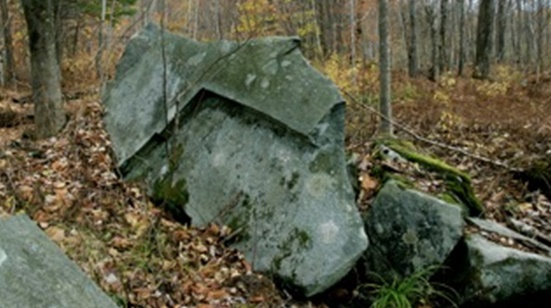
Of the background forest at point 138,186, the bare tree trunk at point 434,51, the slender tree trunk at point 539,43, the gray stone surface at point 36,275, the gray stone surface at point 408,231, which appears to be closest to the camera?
the gray stone surface at point 36,275

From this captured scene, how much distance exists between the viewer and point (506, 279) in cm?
479

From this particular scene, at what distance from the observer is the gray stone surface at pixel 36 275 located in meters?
2.03

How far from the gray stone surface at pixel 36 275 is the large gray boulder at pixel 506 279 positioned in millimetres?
3564

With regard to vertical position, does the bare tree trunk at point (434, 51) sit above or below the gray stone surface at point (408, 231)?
below

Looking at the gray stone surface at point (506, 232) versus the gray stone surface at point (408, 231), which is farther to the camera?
the gray stone surface at point (506, 232)

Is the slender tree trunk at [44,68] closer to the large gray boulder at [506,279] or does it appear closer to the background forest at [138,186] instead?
the background forest at [138,186]

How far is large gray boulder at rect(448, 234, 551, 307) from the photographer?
478cm

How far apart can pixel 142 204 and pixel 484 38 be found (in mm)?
12819

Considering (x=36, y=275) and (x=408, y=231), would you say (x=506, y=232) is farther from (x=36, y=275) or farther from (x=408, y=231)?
(x=36, y=275)

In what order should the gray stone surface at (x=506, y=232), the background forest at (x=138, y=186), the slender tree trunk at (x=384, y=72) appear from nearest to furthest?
the background forest at (x=138, y=186) < the gray stone surface at (x=506, y=232) < the slender tree trunk at (x=384, y=72)

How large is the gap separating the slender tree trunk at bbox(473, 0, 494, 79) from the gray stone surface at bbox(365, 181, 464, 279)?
1109 centimetres

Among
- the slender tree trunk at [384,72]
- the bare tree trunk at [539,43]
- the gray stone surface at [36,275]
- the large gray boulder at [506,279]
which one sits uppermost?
the gray stone surface at [36,275]

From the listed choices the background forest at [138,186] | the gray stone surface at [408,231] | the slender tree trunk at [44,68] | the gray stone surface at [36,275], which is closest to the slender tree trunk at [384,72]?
the background forest at [138,186]

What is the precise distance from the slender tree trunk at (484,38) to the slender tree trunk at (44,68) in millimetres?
11957
